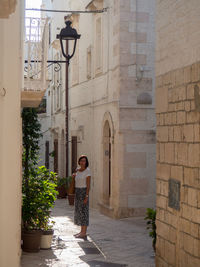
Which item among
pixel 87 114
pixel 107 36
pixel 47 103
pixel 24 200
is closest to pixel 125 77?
pixel 107 36

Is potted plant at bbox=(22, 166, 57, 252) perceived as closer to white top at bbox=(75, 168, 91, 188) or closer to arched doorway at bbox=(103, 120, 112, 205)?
white top at bbox=(75, 168, 91, 188)

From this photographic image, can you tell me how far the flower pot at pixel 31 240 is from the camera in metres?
8.68

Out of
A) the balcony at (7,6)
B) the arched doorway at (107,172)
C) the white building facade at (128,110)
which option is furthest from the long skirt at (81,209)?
the balcony at (7,6)

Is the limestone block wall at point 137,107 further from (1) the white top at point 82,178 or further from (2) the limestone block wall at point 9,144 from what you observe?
(2) the limestone block wall at point 9,144

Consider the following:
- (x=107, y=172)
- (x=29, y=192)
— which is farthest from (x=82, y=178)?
(x=107, y=172)

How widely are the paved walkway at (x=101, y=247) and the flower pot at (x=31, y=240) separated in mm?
110

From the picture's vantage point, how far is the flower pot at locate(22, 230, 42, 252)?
28.5 ft

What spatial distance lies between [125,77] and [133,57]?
0.55 metres

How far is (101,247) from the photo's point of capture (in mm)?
9781

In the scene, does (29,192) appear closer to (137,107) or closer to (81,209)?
(81,209)

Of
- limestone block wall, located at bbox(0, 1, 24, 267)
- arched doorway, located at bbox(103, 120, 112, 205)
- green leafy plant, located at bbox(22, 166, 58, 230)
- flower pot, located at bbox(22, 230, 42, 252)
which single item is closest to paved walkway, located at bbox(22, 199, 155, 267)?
flower pot, located at bbox(22, 230, 42, 252)

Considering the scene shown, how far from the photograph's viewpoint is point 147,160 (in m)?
13.9

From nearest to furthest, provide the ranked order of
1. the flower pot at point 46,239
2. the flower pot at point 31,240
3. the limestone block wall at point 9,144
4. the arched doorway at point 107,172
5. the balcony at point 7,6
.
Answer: the balcony at point 7,6 → the limestone block wall at point 9,144 → the flower pot at point 31,240 → the flower pot at point 46,239 → the arched doorway at point 107,172

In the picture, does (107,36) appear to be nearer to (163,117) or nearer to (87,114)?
(87,114)
